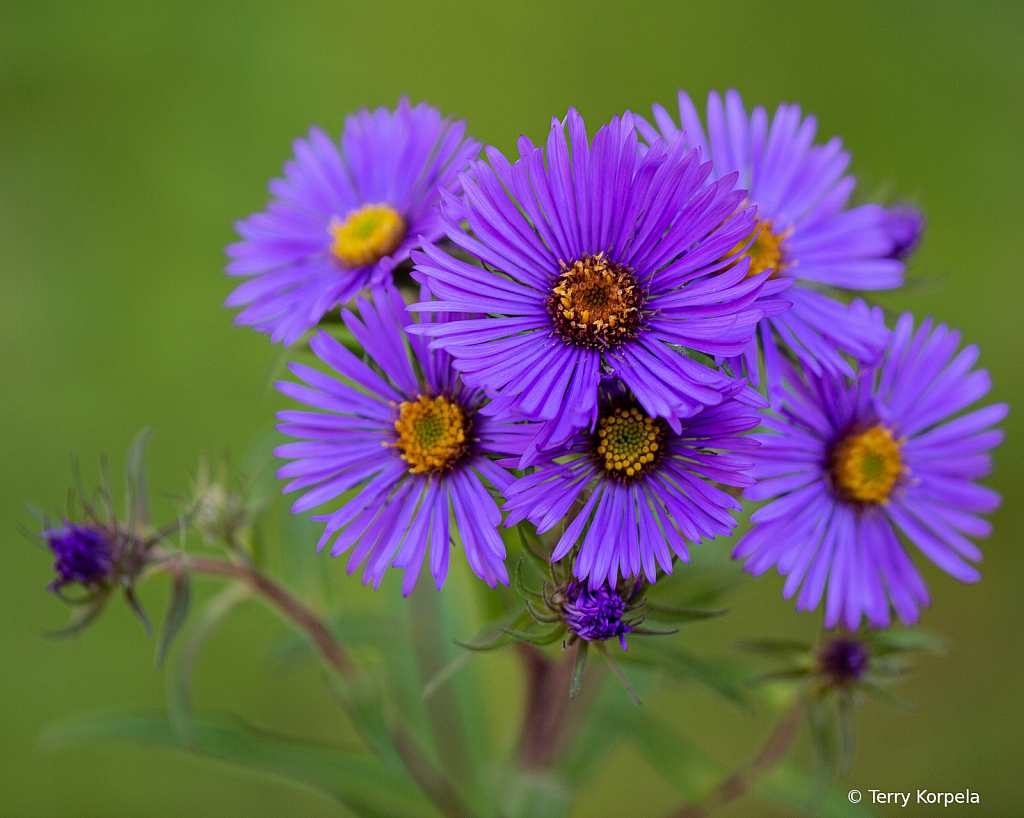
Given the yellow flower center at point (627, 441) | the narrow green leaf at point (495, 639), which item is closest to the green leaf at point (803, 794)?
the narrow green leaf at point (495, 639)

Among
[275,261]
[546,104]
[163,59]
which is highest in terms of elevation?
[546,104]

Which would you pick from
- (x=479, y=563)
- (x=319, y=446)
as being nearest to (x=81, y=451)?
(x=319, y=446)

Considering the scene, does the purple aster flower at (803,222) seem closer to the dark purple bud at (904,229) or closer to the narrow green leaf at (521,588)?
the dark purple bud at (904,229)

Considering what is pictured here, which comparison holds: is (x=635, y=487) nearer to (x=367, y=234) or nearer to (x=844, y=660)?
(x=844, y=660)

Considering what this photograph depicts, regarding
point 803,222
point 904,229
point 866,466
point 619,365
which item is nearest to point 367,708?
point 619,365

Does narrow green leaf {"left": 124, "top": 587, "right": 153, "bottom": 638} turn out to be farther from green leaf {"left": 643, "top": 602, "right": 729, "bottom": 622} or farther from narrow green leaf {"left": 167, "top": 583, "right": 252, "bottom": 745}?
green leaf {"left": 643, "top": 602, "right": 729, "bottom": 622}

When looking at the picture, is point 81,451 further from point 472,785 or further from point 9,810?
point 472,785

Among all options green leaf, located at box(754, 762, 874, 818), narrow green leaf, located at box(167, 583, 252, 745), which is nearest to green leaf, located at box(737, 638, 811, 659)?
green leaf, located at box(754, 762, 874, 818)
